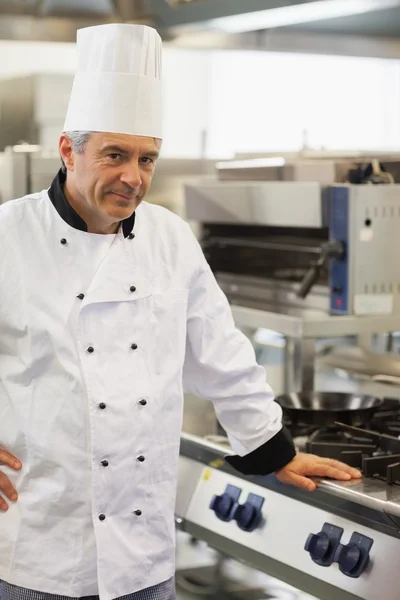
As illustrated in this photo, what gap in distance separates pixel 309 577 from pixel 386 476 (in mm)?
236

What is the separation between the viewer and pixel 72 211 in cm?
163

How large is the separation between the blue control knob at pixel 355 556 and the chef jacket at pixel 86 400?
298mm

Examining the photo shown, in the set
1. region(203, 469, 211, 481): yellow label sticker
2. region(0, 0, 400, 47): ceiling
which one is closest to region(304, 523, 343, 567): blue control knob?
region(203, 469, 211, 481): yellow label sticker

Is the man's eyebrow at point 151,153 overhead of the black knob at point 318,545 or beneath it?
overhead

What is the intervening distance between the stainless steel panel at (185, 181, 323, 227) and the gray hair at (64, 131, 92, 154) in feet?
3.02

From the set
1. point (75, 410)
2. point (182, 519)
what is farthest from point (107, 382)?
point (182, 519)

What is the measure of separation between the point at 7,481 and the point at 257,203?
1.25m

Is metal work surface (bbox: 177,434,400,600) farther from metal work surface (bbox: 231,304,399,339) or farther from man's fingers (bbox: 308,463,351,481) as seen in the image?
metal work surface (bbox: 231,304,399,339)

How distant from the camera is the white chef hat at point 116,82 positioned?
1.60m

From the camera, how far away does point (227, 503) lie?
80.4 inches

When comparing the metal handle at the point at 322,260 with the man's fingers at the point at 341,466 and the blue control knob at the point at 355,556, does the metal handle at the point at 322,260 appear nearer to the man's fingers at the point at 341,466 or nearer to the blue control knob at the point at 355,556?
the man's fingers at the point at 341,466

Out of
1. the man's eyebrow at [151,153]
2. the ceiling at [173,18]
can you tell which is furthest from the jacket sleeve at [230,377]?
the ceiling at [173,18]

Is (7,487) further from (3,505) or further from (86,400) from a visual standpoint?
(86,400)

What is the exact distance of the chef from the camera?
159cm
